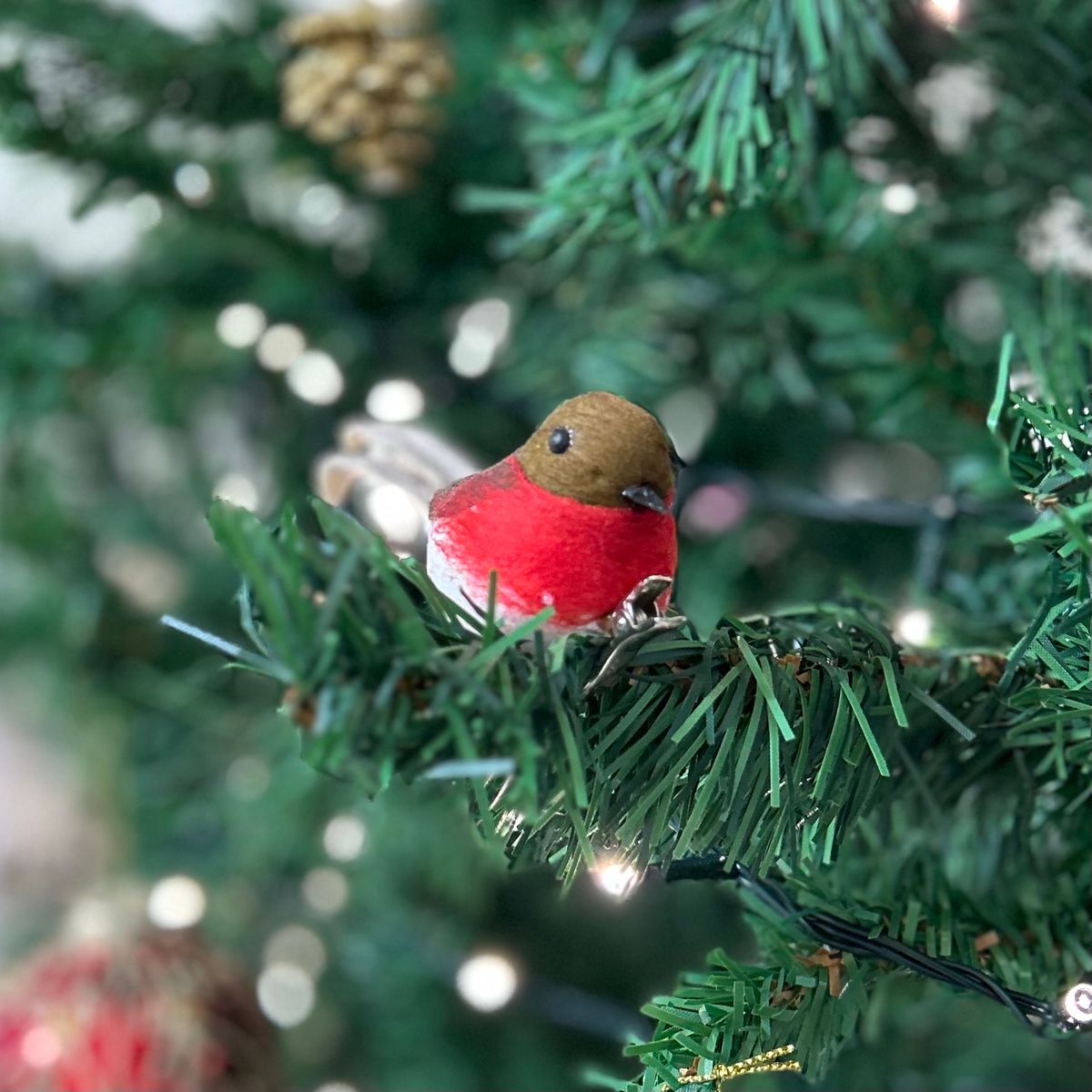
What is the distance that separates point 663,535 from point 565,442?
4cm

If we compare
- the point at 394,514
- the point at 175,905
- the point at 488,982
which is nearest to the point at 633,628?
the point at 394,514

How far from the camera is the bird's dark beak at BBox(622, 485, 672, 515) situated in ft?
0.93

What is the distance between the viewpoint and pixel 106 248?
2.77 ft

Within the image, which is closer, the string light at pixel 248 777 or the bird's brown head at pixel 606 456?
the bird's brown head at pixel 606 456

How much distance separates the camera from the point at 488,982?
571 mm

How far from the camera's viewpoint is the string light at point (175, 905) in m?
0.63

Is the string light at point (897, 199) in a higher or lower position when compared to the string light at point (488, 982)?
higher

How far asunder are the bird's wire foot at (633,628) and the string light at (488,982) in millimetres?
381

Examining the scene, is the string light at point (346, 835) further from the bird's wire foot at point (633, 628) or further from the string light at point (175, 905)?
the bird's wire foot at point (633, 628)

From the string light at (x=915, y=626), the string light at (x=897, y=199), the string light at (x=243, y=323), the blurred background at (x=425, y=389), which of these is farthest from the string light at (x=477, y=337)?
the string light at (x=915, y=626)

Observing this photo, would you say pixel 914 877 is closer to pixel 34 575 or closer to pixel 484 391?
pixel 484 391

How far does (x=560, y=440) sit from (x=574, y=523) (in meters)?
0.02

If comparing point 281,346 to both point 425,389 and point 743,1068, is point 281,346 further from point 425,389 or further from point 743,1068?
point 743,1068

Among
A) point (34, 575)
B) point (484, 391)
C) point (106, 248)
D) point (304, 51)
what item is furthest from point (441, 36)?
point (34, 575)
